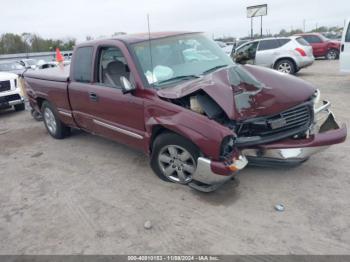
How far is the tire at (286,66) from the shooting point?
11526mm

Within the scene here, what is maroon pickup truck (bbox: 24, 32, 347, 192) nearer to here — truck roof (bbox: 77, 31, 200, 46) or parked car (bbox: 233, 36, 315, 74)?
truck roof (bbox: 77, 31, 200, 46)

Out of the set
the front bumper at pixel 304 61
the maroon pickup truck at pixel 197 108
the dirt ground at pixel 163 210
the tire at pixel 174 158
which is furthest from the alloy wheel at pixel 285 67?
the tire at pixel 174 158

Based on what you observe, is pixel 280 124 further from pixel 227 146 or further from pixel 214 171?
pixel 214 171

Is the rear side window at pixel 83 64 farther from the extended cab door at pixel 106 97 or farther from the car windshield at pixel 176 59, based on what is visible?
the car windshield at pixel 176 59

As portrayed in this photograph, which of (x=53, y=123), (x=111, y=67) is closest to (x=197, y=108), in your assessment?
(x=111, y=67)

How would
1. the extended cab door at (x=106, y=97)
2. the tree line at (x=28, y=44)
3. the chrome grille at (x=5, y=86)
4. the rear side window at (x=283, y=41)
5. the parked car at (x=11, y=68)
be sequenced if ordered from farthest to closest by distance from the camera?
1. the tree line at (x=28, y=44)
2. the parked car at (x=11, y=68)
3. the rear side window at (x=283, y=41)
4. the chrome grille at (x=5, y=86)
5. the extended cab door at (x=106, y=97)

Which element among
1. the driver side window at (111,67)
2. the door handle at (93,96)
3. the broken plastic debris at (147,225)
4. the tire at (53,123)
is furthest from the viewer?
the tire at (53,123)

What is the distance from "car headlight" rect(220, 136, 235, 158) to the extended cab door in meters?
1.20

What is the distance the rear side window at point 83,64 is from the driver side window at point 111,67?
0.81ft

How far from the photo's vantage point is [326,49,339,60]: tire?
1720cm

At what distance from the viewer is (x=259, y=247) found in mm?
2738

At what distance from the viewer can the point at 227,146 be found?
3262 millimetres

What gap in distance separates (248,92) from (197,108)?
25.4 inches

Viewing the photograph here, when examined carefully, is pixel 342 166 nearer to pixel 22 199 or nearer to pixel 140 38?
pixel 140 38
